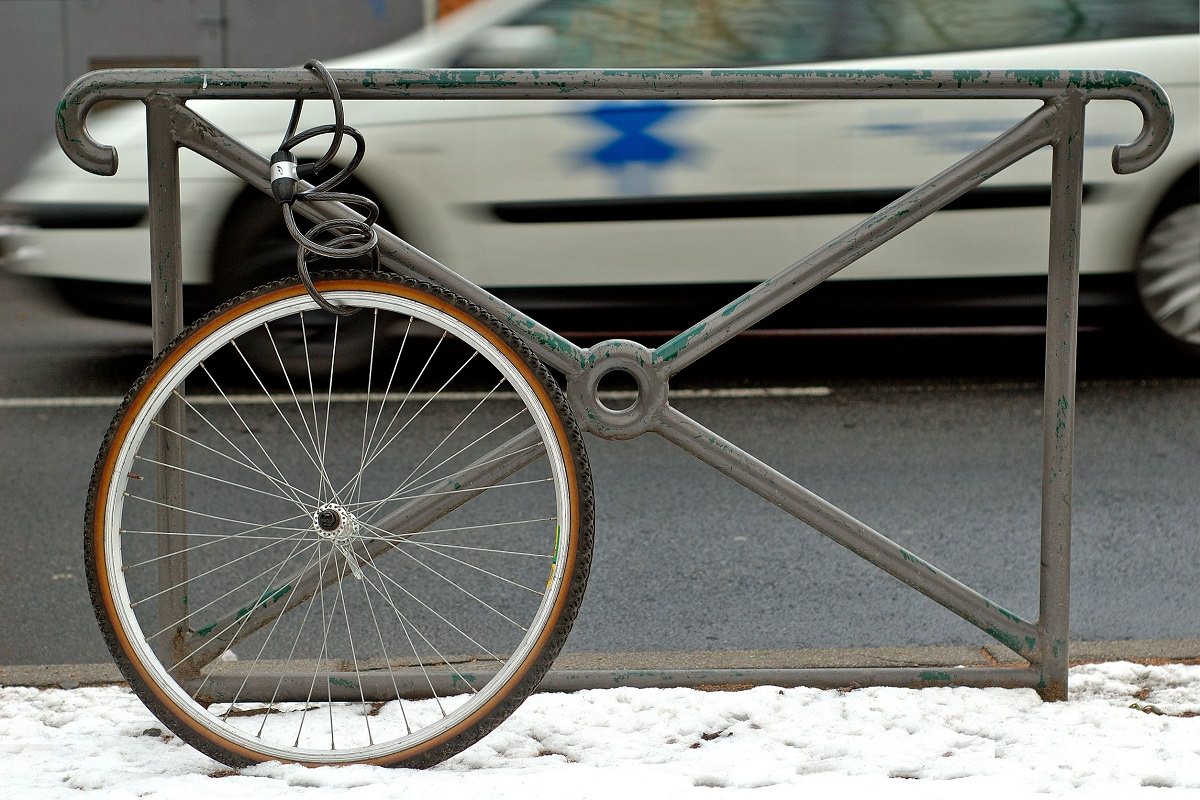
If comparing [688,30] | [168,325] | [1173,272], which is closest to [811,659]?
[168,325]

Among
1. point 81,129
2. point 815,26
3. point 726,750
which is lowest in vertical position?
point 726,750

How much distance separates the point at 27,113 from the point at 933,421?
14.0 m

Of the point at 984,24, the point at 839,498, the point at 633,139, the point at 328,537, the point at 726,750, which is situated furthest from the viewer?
the point at 984,24

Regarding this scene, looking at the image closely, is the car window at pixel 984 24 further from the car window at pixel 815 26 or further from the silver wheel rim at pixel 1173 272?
the silver wheel rim at pixel 1173 272

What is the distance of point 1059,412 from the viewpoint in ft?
9.02

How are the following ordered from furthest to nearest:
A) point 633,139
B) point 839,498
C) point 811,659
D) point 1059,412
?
1. point 633,139
2. point 839,498
3. point 811,659
4. point 1059,412

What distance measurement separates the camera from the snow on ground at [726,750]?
240cm

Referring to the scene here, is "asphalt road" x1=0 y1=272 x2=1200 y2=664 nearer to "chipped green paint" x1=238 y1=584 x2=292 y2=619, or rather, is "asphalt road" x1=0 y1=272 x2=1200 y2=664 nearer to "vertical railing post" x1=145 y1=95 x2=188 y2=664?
"vertical railing post" x1=145 y1=95 x2=188 y2=664

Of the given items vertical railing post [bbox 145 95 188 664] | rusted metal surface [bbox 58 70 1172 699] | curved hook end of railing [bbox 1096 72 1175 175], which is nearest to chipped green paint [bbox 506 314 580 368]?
rusted metal surface [bbox 58 70 1172 699]

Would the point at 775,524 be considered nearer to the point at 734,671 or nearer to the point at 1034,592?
the point at 1034,592

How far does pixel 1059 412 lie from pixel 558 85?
109 cm

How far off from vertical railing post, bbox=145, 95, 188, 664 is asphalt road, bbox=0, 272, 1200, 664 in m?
1.00

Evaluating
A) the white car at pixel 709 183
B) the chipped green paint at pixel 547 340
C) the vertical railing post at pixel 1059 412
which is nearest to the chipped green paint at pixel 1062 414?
the vertical railing post at pixel 1059 412

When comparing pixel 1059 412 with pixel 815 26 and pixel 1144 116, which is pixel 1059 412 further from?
pixel 815 26
